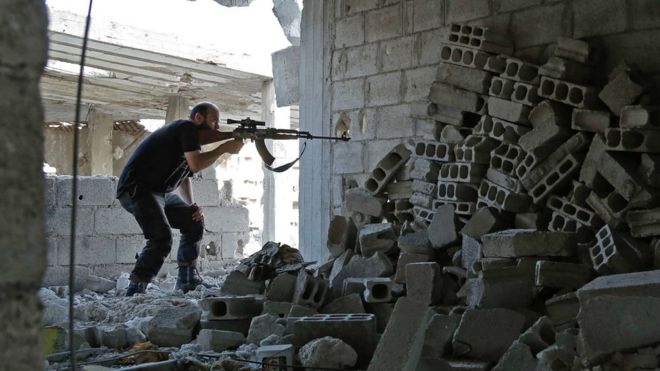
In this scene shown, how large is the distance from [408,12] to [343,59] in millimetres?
822

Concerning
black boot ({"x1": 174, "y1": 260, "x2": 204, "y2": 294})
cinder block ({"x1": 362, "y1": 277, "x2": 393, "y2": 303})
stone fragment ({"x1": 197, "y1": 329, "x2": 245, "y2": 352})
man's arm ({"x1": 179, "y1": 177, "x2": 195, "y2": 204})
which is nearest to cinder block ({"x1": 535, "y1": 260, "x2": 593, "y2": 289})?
cinder block ({"x1": 362, "y1": 277, "x2": 393, "y2": 303})

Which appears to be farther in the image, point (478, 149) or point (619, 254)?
point (478, 149)

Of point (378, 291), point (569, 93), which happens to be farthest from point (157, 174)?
point (569, 93)

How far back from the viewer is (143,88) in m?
13.9

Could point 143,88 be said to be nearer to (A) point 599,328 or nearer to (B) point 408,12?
(B) point 408,12

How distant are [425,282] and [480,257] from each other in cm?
44

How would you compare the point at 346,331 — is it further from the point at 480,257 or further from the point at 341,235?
the point at 341,235

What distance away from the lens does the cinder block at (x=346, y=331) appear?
420 cm

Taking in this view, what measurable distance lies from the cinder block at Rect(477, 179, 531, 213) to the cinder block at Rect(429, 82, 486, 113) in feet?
1.90

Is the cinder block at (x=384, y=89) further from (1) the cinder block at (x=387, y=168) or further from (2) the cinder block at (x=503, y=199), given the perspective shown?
(2) the cinder block at (x=503, y=199)

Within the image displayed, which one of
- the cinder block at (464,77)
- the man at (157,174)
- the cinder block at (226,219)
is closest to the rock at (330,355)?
the cinder block at (464,77)

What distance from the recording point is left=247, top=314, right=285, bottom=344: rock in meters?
4.70

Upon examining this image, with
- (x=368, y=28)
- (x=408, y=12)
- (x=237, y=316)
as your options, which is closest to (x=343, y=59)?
(x=368, y=28)

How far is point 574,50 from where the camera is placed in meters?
4.78
